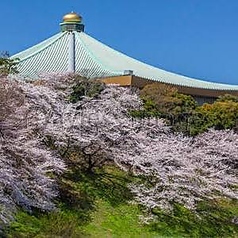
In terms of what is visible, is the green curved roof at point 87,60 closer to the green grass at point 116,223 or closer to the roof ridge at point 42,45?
the roof ridge at point 42,45

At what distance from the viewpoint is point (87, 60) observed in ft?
138

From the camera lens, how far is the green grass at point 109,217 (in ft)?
47.9

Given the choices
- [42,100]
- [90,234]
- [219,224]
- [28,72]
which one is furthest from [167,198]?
[28,72]

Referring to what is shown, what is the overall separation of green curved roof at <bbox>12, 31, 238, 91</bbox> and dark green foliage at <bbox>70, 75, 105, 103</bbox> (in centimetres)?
1274

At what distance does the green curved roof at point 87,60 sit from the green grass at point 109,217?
1815 cm

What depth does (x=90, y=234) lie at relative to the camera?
15117 millimetres

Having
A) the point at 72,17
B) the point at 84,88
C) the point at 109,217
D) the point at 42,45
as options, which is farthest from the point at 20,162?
the point at 72,17

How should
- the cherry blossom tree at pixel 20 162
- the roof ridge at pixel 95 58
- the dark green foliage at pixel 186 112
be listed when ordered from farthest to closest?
1. the roof ridge at pixel 95 58
2. the dark green foliage at pixel 186 112
3. the cherry blossom tree at pixel 20 162

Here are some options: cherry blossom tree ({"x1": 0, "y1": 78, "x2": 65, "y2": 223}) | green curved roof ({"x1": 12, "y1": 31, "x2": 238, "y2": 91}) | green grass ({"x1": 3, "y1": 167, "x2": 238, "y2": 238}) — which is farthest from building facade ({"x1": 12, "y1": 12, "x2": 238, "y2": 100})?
cherry blossom tree ({"x1": 0, "y1": 78, "x2": 65, "y2": 223})

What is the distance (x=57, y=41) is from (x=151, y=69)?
7218 millimetres

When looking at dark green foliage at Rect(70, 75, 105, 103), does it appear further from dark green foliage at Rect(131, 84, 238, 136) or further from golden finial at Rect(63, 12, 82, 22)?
golden finial at Rect(63, 12, 82, 22)

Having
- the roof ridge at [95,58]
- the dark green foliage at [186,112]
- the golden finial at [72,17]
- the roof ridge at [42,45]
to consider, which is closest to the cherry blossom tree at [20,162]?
the dark green foliage at [186,112]

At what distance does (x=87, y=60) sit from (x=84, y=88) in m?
19.2

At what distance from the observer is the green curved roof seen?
38812mm
